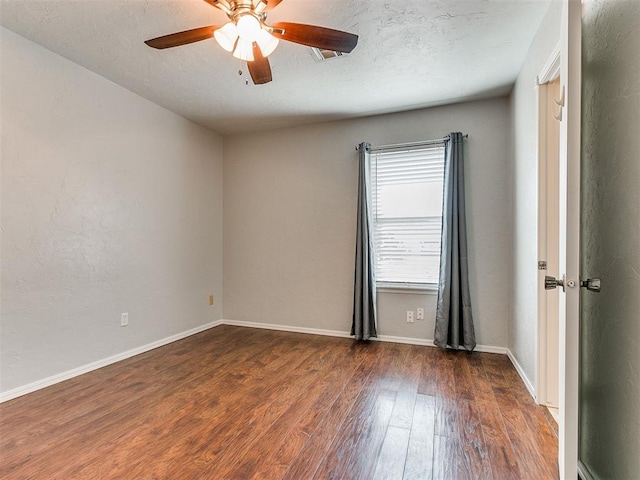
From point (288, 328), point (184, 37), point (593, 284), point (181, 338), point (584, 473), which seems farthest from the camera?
point (288, 328)

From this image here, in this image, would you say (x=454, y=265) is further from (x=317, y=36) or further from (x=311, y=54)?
(x=317, y=36)

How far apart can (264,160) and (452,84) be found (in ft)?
7.53

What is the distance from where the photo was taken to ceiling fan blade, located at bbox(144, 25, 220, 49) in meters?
1.73

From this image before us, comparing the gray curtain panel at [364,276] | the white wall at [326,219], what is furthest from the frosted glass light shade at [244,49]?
the white wall at [326,219]

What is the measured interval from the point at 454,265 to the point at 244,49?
2.58m

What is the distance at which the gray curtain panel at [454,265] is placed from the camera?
3.23 meters

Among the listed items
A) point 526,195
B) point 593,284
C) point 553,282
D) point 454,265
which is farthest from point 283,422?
point 526,195

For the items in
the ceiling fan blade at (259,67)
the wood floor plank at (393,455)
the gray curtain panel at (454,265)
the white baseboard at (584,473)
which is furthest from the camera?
the gray curtain panel at (454,265)

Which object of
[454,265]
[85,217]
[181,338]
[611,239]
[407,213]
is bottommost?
[181,338]

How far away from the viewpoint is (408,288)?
3.54 meters

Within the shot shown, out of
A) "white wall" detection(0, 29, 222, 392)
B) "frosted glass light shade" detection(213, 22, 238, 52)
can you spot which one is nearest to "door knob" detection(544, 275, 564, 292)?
"frosted glass light shade" detection(213, 22, 238, 52)

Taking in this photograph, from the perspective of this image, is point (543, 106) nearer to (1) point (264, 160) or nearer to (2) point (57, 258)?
(1) point (264, 160)

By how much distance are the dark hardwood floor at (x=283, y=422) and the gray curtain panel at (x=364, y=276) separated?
52 centimetres

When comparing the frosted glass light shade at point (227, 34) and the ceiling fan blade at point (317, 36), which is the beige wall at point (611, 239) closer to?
the ceiling fan blade at point (317, 36)
